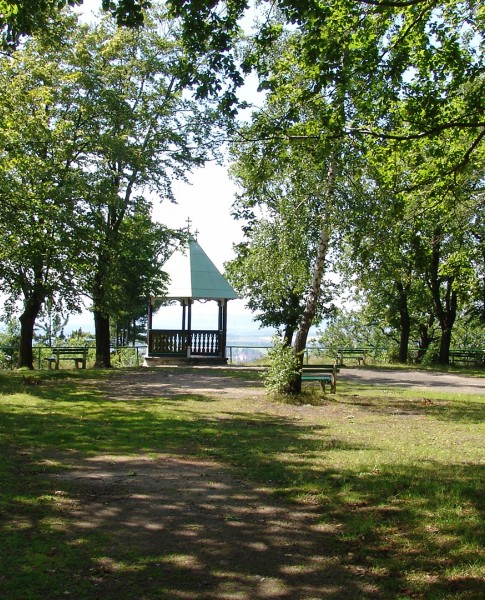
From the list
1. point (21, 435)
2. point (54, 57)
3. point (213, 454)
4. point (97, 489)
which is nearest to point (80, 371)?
point (54, 57)

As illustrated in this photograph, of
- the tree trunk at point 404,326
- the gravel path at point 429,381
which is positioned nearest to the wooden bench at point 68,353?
the gravel path at point 429,381

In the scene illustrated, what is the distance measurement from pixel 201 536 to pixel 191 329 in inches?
905

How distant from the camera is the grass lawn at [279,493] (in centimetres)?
396

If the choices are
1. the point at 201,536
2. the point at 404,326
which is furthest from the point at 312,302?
the point at 404,326

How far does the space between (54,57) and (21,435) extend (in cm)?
1640

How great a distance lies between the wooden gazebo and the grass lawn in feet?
46.1

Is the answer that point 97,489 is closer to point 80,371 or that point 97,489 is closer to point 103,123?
point 80,371

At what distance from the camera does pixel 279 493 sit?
612cm

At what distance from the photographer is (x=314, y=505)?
18.8 feet

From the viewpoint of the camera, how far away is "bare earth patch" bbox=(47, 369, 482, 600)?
391 cm

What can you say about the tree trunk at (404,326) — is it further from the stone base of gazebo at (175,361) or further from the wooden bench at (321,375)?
the wooden bench at (321,375)

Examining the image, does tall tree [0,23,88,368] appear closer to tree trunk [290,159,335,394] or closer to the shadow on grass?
tree trunk [290,159,335,394]

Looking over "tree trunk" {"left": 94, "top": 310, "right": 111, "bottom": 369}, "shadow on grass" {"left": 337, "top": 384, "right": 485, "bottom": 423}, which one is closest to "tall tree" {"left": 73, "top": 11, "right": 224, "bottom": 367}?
"tree trunk" {"left": 94, "top": 310, "right": 111, "bottom": 369}

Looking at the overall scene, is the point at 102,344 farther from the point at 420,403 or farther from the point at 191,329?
the point at 420,403
